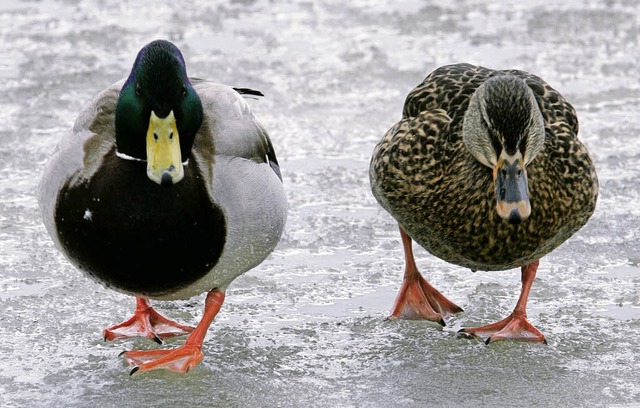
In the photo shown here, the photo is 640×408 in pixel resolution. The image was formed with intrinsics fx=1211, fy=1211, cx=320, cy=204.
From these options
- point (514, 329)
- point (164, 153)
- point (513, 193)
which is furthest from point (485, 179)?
point (164, 153)

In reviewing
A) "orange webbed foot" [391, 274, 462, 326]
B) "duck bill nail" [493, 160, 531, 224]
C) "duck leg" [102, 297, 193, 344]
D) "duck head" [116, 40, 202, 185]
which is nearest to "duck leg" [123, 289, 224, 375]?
"duck leg" [102, 297, 193, 344]

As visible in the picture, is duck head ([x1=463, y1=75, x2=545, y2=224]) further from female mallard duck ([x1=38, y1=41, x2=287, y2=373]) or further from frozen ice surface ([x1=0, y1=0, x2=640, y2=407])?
female mallard duck ([x1=38, y1=41, x2=287, y2=373])

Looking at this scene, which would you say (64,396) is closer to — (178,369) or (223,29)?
(178,369)

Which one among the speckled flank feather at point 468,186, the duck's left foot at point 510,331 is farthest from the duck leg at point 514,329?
the speckled flank feather at point 468,186

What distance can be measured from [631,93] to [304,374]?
3.61m

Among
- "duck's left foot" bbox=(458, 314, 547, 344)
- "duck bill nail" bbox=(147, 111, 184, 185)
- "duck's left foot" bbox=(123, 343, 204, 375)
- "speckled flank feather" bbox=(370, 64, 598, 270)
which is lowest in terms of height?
"duck's left foot" bbox=(458, 314, 547, 344)

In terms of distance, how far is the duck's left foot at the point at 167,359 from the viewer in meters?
4.10

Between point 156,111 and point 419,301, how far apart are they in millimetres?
1361

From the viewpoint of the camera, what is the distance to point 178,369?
4.09 meters

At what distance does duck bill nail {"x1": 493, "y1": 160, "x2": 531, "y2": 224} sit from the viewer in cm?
397

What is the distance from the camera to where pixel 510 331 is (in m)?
4.39

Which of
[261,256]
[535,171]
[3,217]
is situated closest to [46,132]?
[3,217]

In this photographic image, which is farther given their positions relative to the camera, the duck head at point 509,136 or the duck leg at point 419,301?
the duck leg at point 419,301

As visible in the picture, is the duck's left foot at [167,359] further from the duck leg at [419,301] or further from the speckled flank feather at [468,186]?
the speckled flank feather at [468,186]
